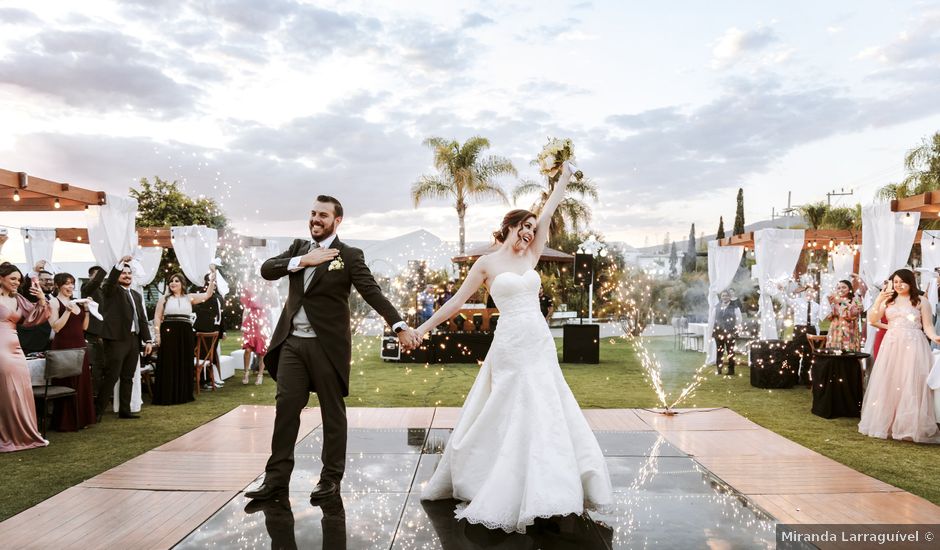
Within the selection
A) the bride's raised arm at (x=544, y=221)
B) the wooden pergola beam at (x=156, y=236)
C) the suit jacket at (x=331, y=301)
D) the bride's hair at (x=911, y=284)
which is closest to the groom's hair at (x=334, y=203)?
the suit jacket at (x=331, y=301)

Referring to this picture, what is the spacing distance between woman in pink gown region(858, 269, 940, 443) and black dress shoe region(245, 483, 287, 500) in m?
6.38

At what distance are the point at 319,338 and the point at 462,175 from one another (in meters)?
23.0

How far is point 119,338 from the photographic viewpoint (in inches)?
307

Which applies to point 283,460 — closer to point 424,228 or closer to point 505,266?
point 505,266

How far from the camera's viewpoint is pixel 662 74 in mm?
9789

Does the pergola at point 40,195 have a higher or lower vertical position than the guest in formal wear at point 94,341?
higher

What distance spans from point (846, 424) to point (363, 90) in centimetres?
897

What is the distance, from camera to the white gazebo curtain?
40.8 ft

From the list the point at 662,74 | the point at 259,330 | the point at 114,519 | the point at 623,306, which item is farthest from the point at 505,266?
the point at 623,306

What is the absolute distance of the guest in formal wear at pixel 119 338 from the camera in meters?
7.71

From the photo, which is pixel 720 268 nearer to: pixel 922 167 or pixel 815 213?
pixel 922 167

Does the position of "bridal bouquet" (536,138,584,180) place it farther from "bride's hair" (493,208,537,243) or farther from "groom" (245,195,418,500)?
"groom" (245,195,418,500)

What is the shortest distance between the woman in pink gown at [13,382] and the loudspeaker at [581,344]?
10.9m

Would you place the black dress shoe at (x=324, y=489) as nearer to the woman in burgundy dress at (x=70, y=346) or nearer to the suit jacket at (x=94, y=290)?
the woman in burgundy dress at (x=70, y=346)
